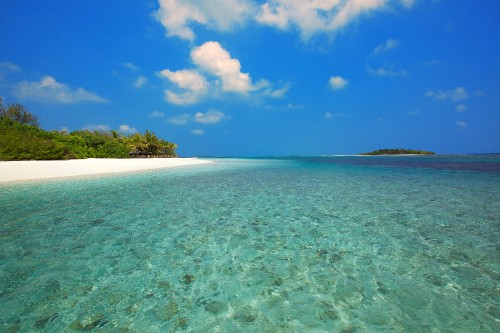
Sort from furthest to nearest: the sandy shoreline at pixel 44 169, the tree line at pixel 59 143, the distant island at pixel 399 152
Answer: the distant island at pixel 399 152, the tree line at pixel 59 143, the sandy shoreline at pixel 44 169

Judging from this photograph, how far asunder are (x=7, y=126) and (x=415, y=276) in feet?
103

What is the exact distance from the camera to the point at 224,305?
9.78 ft

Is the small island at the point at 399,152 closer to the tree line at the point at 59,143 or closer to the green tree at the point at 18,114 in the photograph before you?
the tree line at the point at 59,143

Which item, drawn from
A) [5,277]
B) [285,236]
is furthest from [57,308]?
[285,236]

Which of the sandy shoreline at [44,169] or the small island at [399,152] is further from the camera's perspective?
the small island at [399,152]

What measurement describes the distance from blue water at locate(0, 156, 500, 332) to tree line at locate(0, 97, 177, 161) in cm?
1830

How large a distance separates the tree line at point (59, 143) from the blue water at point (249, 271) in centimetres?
1830

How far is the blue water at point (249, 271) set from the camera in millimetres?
2699

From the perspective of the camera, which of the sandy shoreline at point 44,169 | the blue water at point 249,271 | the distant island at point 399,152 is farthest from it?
the distant island at point 399,152

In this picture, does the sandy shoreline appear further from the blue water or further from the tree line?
the blue water

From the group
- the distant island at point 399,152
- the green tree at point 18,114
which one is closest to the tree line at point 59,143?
the green tree at point 18,114

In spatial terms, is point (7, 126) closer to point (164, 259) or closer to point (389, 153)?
point (164, 259)

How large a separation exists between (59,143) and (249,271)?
28244mm

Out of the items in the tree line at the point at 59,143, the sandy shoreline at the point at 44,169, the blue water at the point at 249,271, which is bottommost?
the blue water at the point at 249,271
